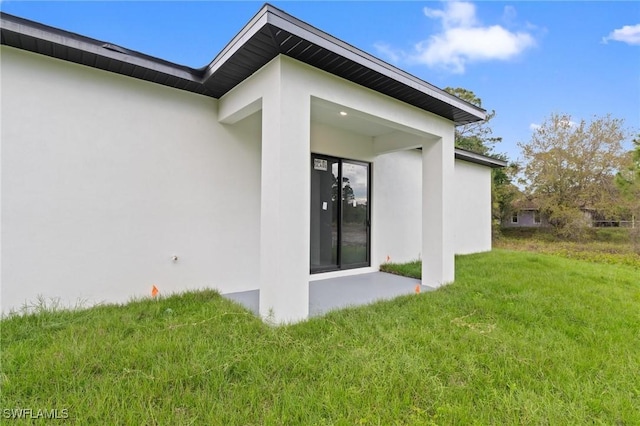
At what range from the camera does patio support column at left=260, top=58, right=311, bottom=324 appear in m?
2.90

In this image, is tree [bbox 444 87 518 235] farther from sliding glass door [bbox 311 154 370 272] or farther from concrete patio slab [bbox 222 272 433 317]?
concrete patio slab [bbox 222 272 433 317]

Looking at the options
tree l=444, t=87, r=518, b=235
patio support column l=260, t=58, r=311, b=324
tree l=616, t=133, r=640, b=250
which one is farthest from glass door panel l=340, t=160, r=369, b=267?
tree l=444, t=87, r=518, b=235

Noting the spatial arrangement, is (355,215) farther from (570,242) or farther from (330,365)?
(570,242)

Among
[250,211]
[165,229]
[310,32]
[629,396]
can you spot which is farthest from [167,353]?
[629,396]

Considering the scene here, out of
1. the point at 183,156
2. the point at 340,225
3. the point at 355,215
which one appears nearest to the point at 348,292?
the point at 340,225

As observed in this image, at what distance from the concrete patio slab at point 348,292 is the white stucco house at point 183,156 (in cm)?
36

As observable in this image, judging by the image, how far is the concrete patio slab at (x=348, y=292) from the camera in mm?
3682

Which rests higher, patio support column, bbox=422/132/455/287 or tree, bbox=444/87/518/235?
tree, bbox=444/87/518/235

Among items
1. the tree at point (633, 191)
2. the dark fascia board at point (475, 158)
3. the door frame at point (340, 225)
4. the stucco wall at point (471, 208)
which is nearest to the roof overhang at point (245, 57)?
the door frame at point (340, 225)

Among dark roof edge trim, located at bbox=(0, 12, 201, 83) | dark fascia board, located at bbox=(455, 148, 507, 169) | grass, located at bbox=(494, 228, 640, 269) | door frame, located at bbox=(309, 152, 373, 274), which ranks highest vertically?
dark roof edge trim, located at bbox=(0, 12, 201, 83)

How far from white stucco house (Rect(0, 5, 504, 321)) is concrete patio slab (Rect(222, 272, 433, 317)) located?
0.36m

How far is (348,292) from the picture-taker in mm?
4289

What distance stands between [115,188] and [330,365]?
132 inches

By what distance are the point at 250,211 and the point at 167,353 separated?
2.54 metres
